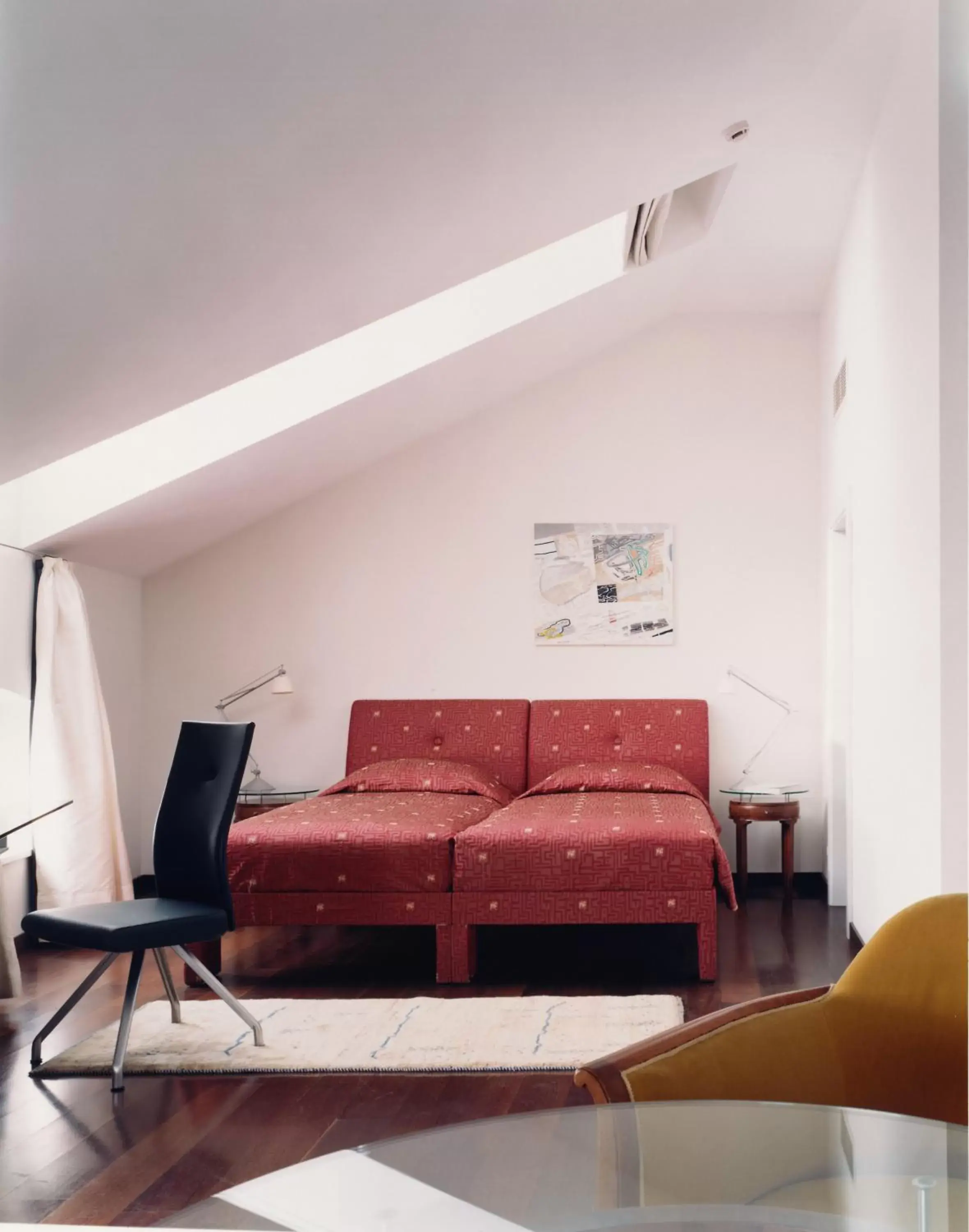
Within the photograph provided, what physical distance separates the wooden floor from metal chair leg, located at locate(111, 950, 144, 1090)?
4 cm

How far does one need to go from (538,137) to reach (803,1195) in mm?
2669

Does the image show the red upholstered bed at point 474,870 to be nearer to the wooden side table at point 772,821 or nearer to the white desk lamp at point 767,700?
the wooden side table at point 772,821

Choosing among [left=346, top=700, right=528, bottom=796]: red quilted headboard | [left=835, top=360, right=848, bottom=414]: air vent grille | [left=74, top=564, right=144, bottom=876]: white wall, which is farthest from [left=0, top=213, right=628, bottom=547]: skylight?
[left=346, top=700, right=528, bottom=796]: red quilted headboard

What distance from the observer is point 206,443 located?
4727mm

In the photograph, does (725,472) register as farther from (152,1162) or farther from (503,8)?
(152,1162)

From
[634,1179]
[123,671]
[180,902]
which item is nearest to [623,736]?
[123,671]

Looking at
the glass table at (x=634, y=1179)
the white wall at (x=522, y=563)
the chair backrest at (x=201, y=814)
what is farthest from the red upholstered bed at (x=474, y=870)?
the glass table at (x=634, y=1179)

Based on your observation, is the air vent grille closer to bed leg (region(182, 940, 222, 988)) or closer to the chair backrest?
the chair backrest

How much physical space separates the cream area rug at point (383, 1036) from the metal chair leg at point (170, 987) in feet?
0.11

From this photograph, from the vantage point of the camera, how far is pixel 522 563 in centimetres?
603

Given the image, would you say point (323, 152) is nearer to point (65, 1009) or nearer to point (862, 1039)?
point (862, 1039)

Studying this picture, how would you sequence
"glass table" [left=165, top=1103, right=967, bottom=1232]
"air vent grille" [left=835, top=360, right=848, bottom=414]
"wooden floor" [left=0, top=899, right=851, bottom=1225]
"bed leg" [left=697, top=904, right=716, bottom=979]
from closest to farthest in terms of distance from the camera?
"glass table" [left=165, top=1103, right=967, bottom=1232] → "wooden floor" [left=0, top=899, right=851, bottom=1225] → "bed leg" [left=697, top=904, right=716, bottom=979] → "air vent grille" [left=835, top=360, right=848, bottom=414]

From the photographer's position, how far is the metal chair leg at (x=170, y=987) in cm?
345

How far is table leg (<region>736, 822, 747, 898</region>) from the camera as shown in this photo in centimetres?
541
